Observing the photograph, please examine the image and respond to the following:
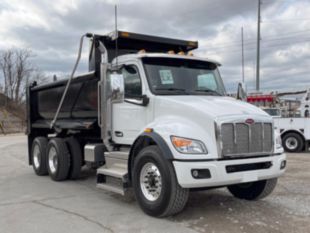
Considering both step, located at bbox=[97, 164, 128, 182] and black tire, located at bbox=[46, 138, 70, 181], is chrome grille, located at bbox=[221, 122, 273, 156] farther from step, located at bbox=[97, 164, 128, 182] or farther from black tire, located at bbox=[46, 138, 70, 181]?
black tire, located at bbox=[46, 138, 70, 181]

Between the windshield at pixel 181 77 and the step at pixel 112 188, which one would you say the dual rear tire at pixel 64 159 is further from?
the windshield at pixel 181 77

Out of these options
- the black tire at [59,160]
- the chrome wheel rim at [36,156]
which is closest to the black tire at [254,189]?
the black tire at [59,160]

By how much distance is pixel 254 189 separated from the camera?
21.5 feet

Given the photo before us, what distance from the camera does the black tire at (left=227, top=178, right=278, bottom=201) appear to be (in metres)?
6.39

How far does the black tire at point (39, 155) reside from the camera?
379 inches

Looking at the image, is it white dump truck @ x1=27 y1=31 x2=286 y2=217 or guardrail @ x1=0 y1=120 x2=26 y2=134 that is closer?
white dump truck @ x1=27 y1=31 x2=286 y2=217

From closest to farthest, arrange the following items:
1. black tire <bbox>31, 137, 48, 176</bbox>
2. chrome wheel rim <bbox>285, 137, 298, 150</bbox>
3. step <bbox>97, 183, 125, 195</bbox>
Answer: step <bbox>97, 183, 125, 195</bbox>, black tire <bbox>31, 137, 48, 176</bbox>, chrome wheel rim <bbox>285, 137, 298, 150</bbox>

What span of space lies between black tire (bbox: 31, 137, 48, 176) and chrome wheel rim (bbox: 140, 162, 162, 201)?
4.64 metres

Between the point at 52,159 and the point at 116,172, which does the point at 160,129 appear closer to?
the point at 116,172

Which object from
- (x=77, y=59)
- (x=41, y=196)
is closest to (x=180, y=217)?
(x=41, y=196)

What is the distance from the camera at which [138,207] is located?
623 cm

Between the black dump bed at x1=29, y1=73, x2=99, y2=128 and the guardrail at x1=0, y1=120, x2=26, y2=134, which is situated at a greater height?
the black dump bed at x1=29, y1=73, x2=99, y2=128

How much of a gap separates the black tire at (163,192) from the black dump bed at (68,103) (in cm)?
231

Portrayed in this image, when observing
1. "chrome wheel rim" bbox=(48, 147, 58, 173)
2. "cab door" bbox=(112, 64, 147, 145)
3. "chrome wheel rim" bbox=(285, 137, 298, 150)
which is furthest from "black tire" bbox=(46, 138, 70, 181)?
"chrome wheel rim" bbox=(285, 137, 298, 150)
